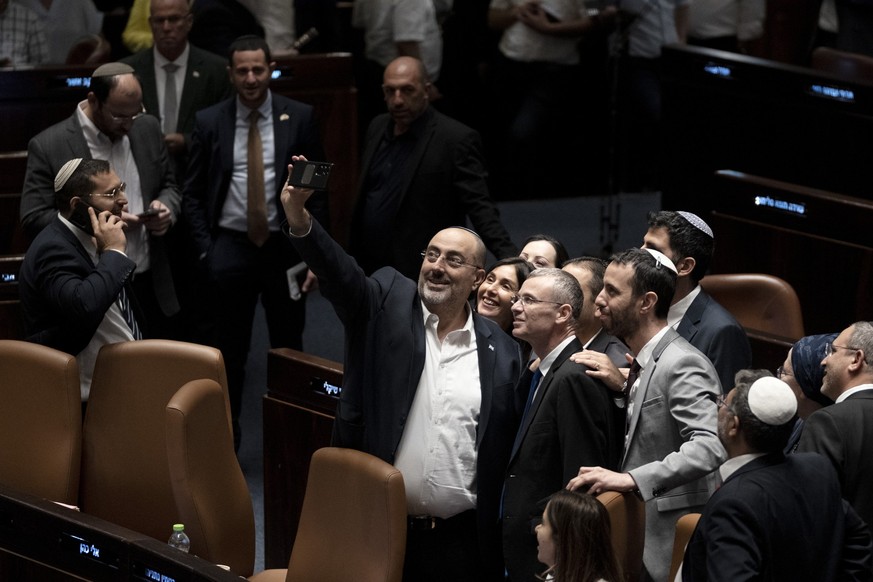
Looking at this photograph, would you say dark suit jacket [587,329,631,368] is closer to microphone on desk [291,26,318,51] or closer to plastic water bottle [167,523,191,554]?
plastic water bottle [167,523,191,554]

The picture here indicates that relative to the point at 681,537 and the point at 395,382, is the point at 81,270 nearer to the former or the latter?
the point at 395,382

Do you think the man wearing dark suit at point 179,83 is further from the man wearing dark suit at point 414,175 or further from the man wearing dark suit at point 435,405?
the man wearing dark suit at point 435,405

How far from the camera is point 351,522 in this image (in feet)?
10.6

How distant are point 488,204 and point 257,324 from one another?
6.09ft

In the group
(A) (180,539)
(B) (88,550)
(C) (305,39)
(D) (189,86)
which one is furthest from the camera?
(C) (305,39)

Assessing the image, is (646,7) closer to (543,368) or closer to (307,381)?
(307,381)

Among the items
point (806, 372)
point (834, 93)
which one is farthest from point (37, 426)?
point (834, 93)

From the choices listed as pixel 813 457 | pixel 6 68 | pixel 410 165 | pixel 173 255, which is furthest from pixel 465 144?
pixel 813 457

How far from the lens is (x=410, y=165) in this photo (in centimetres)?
489

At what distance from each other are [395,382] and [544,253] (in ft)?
3.12

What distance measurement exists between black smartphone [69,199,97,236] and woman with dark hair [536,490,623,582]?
192 centimetres

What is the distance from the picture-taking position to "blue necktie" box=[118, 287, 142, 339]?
13.7ft

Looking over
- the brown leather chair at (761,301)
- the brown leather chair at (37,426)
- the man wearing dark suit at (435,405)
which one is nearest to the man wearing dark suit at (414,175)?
the brown leather chair at (761,301)

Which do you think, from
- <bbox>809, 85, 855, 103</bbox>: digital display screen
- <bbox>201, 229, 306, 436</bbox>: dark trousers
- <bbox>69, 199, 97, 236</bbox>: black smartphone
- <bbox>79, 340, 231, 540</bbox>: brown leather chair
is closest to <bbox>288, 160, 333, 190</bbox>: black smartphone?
<bbox>79, 340, 231, 540</bbox>: brown leather chair
